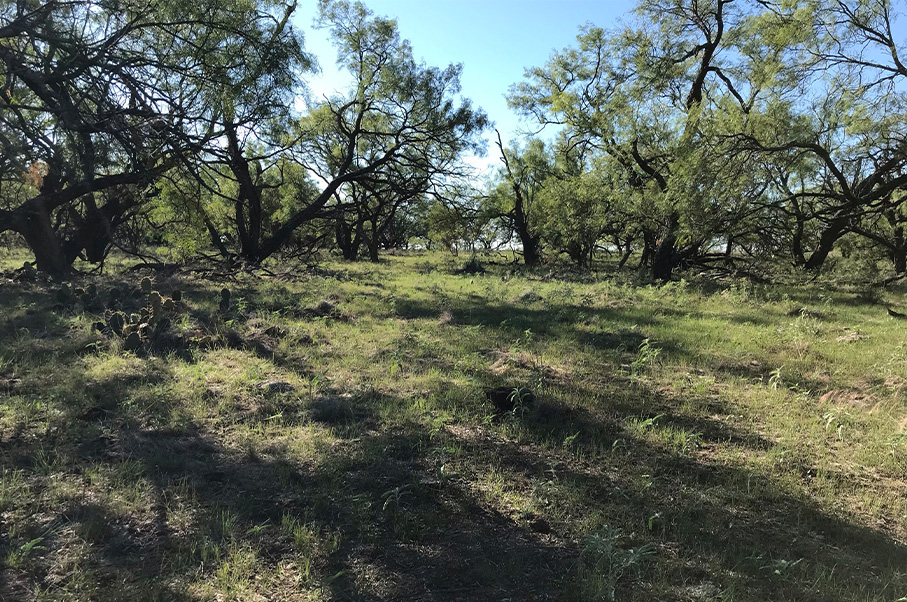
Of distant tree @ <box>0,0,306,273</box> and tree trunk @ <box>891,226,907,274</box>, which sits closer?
distant tree @ <box>0,0,306,273</box>

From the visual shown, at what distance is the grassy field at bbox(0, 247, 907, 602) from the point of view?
Result: 2416 mm

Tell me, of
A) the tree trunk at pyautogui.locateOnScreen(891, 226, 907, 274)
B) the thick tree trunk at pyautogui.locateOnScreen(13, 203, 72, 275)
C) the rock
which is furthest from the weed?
the tree trunk at pyautogui.locateOnScreen(891, 226, 907, 274)

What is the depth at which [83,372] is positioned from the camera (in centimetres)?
503

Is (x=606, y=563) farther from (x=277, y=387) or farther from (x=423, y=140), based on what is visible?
(x=423, y=140)

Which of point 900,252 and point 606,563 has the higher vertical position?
point 900,252

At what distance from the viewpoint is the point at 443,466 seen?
3.35 metres

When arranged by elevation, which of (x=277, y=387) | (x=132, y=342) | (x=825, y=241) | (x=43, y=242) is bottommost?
(x=277, y=387)

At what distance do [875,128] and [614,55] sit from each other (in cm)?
802

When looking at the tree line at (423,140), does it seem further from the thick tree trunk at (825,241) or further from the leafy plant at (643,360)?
the leafy plant at (643,360)

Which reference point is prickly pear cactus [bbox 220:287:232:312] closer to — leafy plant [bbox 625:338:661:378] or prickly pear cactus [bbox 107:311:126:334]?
prickly pear cactus [bbox 107:311:126:334]

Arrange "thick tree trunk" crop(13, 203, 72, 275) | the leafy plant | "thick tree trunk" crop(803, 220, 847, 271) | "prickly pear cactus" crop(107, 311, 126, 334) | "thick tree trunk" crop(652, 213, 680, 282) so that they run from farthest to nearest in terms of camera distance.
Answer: "thick tree trunk" crop(652, 213, 680, 282) → "thick tree trunk" crop(803, 220, 847, 271) → "thick tree trunk" crop(13, 203, 72, 275) → "prickly pear cactus" crop(107, 311, 126, 334) → the leafy plant

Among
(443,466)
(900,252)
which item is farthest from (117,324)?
(900,252)

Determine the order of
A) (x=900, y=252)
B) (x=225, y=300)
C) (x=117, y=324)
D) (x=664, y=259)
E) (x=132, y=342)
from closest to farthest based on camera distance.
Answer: (x=132, y=342)
(x=117, y=324)
(x=225, y=300)
(x=900, y=252)
(x=664, y=259)

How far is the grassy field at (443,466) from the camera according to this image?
2416mm
